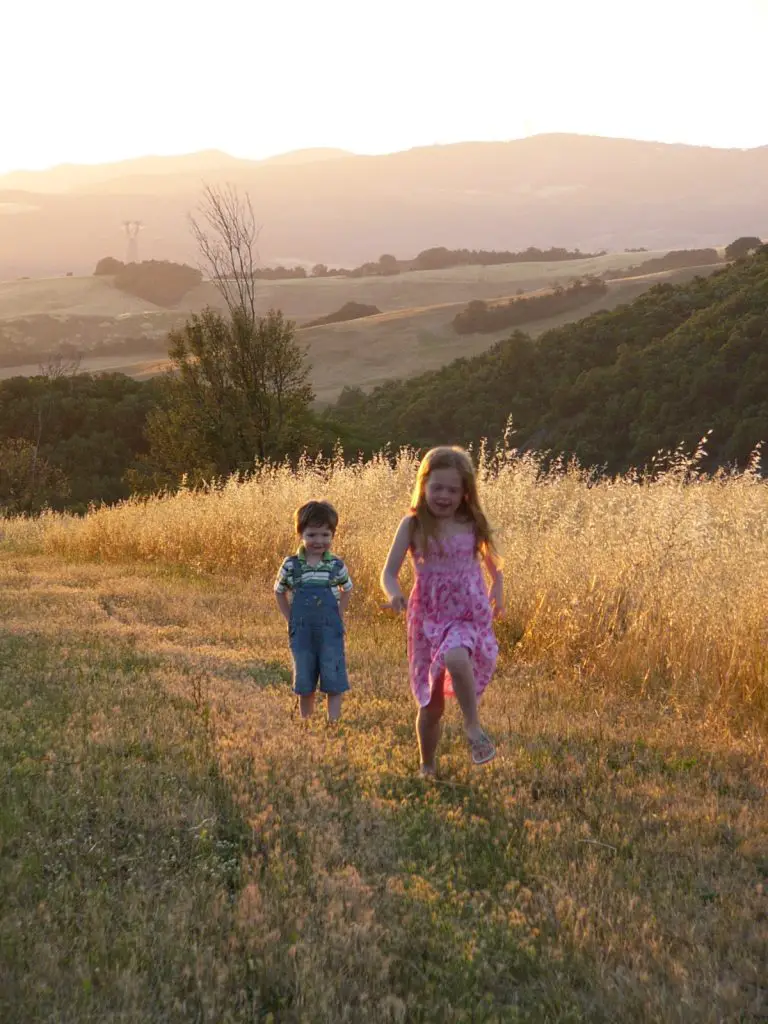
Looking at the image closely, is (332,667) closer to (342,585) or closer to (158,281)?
(342,585)

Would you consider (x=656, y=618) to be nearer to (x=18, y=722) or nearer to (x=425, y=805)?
(x=425, y=805)

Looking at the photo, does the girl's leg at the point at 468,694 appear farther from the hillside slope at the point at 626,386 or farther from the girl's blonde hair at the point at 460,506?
the hillside slope at the point at 626,386

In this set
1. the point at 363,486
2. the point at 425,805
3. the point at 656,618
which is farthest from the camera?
the point at 363,486

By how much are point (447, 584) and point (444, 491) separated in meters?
0.46

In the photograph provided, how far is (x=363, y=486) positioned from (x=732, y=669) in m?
6.75

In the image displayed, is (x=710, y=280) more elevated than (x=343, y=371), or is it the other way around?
(x=710, y=280)

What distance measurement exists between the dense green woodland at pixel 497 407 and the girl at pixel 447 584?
14781 mm

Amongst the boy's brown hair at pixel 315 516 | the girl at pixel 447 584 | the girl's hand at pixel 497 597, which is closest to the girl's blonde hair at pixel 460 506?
the girl at pixel 447 584

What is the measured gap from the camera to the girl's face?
472 centimetres

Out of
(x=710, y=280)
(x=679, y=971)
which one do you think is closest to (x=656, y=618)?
(x=679, y=971)

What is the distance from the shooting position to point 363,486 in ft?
41.0

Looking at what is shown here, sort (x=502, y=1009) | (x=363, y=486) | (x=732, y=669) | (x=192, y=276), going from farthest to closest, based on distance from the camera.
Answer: (x=192, y=276) → (x=363, y=486) → (x=732, y=669) → (x=502, y=1009)

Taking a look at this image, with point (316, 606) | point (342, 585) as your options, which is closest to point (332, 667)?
point (316, 606)

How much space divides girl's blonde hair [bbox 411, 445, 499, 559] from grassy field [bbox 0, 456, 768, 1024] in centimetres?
125
